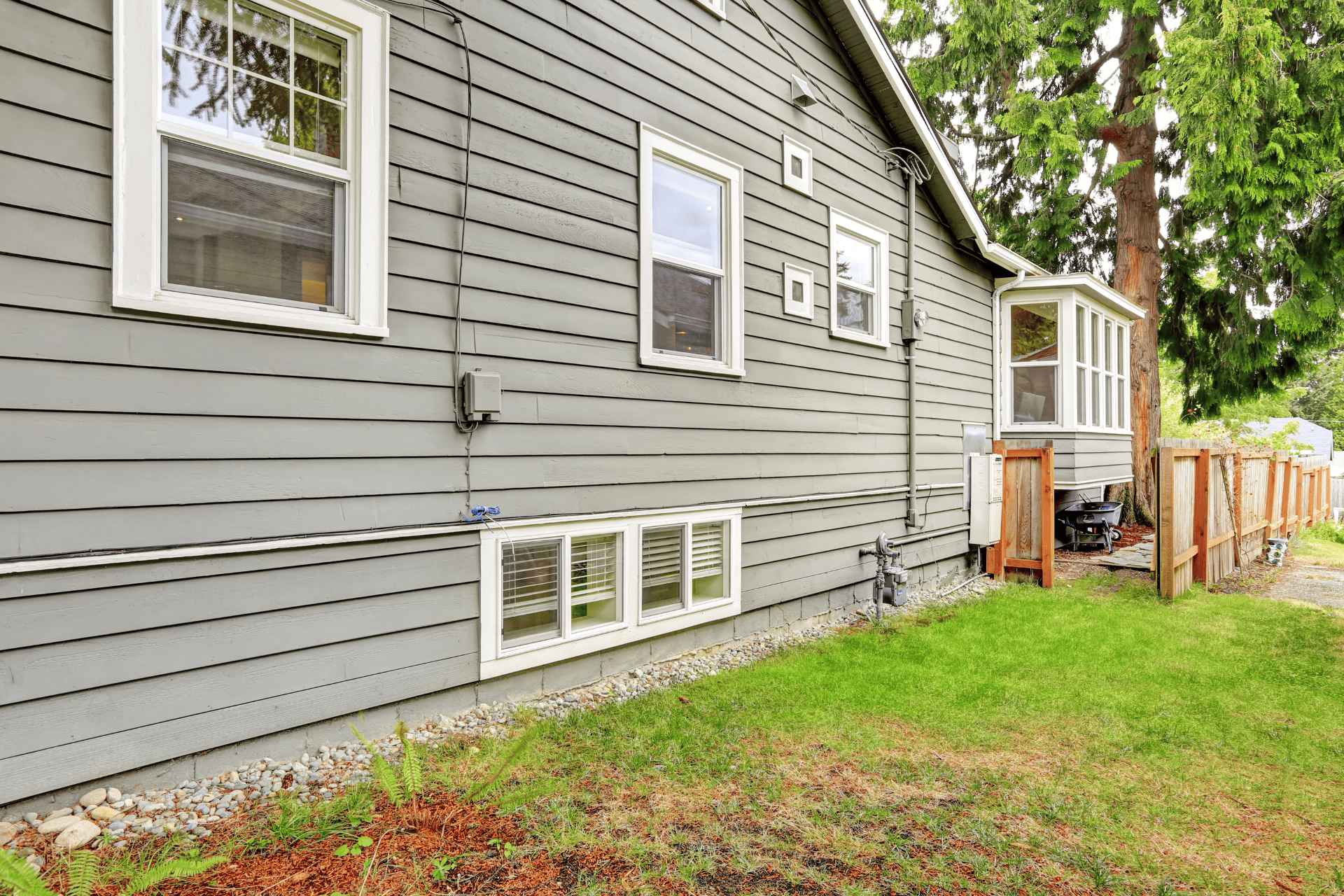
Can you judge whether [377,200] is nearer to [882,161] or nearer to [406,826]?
[406,826]

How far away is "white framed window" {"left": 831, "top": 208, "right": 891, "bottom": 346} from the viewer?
6.68 metres

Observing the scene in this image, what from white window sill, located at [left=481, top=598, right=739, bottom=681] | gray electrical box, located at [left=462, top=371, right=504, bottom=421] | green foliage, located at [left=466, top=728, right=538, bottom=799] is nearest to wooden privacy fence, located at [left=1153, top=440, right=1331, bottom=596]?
white window sill, located at [left=481, top=598, right=739, bottom=681]

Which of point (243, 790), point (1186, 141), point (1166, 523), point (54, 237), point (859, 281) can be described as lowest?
point (243, 790)

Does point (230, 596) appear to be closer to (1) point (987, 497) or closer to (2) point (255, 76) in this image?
(2) point (255, 76)

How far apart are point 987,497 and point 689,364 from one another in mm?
4959

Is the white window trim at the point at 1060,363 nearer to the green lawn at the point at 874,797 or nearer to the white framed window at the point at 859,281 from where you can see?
the white framed window at the point at 859,281

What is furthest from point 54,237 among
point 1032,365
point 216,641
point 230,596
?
point 1032,365

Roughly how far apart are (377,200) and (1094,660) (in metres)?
5.46

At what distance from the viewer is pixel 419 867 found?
2494mm

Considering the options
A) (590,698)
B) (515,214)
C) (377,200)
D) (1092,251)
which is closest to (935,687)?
(590,698)

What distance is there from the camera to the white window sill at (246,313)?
2818 millimetres

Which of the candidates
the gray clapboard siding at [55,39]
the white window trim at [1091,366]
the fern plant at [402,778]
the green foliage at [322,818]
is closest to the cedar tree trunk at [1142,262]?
the white window trim at [1091,366]

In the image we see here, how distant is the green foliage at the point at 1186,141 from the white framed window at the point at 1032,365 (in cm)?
387

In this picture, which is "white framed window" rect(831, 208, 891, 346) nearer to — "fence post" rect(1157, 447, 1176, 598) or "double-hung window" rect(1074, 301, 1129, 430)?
"fence post" rect(1157, 447, 1176, 598)
